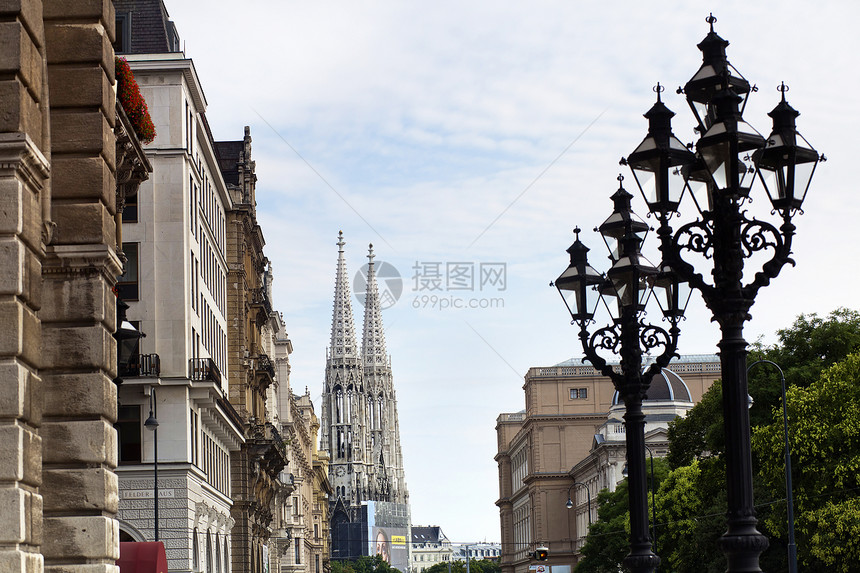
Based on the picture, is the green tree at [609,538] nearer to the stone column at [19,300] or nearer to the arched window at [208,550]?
the arched window at [208,550]

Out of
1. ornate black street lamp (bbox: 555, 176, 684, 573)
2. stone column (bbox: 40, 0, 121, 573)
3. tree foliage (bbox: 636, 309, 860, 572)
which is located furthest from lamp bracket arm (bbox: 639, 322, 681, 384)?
tree foliage (bbox: 636, 309, 860, 572)

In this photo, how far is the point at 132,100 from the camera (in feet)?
85.8

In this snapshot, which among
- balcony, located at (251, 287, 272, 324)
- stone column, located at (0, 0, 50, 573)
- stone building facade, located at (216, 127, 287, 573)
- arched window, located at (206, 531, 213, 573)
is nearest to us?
stone column, located at (0, 0, 50, 573)

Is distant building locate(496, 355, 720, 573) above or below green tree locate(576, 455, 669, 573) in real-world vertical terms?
above

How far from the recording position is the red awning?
3170cm

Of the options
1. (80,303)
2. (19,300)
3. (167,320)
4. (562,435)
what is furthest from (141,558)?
(562,435)

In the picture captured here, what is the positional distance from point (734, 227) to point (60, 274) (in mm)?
8587

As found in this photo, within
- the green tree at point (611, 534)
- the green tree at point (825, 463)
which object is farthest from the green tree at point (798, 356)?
the green tree at point (611, 534)

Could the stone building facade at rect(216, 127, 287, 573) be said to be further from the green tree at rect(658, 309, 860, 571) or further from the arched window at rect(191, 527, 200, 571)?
the green tree at rect(658, 309, 860, 571)

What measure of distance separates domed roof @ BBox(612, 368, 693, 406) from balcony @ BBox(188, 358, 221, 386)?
78.7 meters

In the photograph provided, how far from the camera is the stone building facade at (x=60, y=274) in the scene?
44.0ft

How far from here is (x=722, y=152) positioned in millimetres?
14750

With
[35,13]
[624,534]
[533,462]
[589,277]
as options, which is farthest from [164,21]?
[533,462]

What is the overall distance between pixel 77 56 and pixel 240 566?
49.8 m
